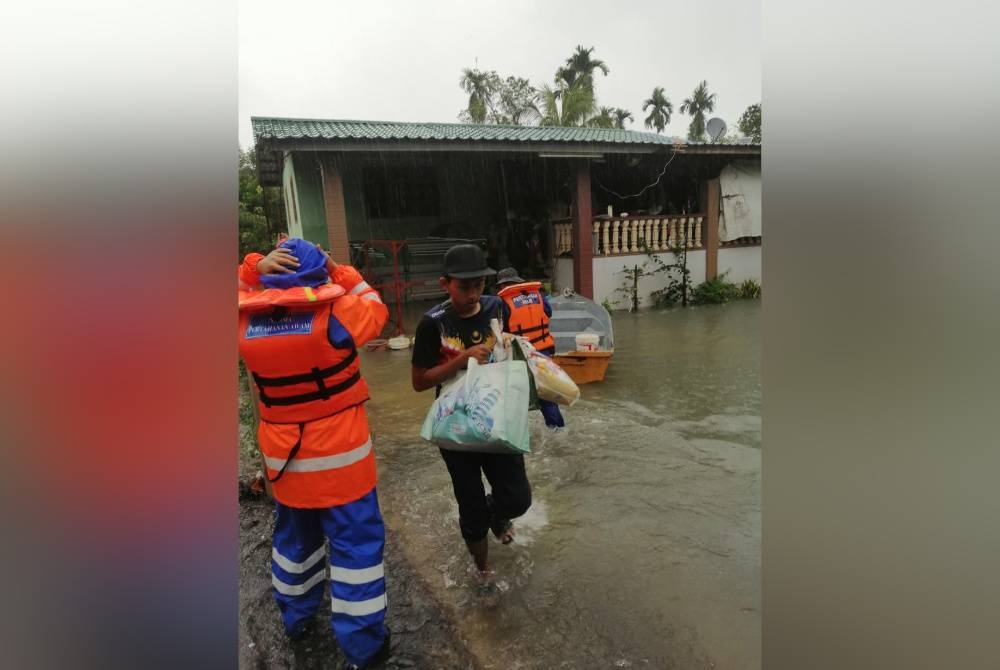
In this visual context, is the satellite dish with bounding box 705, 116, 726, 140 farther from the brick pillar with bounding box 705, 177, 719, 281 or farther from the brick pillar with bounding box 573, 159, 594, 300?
the brick pillar with bounding box 573, 159, 594, 300

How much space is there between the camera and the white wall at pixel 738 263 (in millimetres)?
12672

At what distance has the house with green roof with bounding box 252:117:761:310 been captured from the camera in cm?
1050

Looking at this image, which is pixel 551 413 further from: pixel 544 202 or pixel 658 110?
pixel 658 110

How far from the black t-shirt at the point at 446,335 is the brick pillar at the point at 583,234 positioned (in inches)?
331

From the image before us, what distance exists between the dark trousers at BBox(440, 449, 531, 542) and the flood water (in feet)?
1.24

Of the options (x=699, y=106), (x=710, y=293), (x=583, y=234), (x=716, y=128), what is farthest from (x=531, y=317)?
(x=699, y=106)

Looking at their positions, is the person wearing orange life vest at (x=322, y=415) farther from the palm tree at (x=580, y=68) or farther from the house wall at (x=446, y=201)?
the palm tree at (x=580, y=68)

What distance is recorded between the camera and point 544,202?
1296cm

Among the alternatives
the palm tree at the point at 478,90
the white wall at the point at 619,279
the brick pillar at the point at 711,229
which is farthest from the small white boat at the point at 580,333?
the palm tree at the point at 478,90

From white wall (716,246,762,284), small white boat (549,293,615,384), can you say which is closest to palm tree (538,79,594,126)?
white wall (716,246,762,284)

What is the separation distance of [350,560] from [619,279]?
1002 centimetres

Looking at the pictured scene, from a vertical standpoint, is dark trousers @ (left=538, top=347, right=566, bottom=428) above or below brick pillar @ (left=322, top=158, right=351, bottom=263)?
below

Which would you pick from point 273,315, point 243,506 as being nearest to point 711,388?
point 243,506
